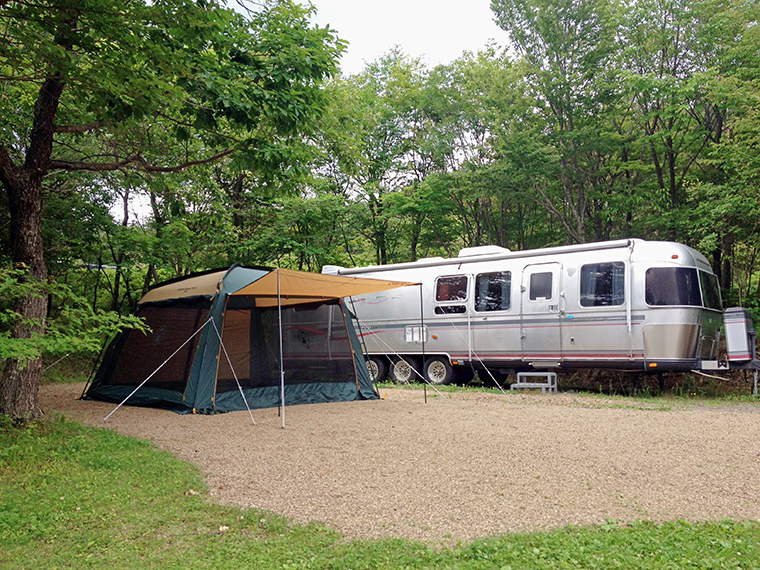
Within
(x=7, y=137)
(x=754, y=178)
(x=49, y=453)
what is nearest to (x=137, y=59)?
(x=49, y=453)

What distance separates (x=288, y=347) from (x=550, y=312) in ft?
14.8

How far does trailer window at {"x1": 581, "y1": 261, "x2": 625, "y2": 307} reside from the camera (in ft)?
32.2

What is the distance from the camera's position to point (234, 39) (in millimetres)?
6398

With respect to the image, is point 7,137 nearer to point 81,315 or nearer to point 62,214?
point 62,214

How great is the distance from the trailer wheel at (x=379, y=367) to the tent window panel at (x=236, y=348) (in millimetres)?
4322

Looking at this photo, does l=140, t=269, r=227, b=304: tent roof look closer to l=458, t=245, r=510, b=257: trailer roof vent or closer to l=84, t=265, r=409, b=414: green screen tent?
l=84, t=265, r=409, b=414: green screen tent

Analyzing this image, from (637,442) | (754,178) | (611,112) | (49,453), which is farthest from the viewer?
(611,112)

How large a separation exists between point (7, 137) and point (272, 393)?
5422mm

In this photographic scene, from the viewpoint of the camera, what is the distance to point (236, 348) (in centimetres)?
896

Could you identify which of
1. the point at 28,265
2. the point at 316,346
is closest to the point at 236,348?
the point at 316,346

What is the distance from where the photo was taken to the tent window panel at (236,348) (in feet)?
28.5

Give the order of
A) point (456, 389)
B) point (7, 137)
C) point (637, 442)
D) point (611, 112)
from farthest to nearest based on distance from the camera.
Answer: point (611, 112) < point (456, 389) < point (7, 137) < point (637, 442)

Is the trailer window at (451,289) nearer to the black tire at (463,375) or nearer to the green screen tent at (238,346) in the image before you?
the black tire at (463,375)

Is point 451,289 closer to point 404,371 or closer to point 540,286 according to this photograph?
point 540,286
